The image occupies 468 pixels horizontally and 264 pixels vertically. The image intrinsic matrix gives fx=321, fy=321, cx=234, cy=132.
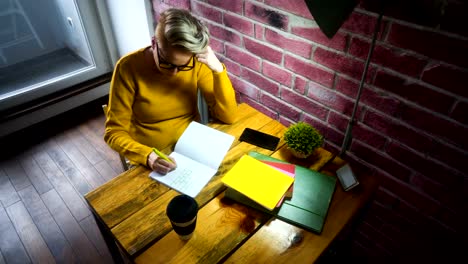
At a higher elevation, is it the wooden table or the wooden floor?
the wooden table

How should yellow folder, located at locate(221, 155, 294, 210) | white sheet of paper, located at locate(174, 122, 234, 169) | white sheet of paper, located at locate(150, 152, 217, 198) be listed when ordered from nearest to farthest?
yellow folder, located at locate(221, 155, 294, 210) < white sheet of paper, located at locate(150, 152, 217, 198) < white sheet of paper, located at locate(174, 122, 234, 169)

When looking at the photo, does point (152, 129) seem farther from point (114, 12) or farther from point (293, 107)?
point (114, 12)

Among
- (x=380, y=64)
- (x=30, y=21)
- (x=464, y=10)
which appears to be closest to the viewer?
(x=464, y=10)

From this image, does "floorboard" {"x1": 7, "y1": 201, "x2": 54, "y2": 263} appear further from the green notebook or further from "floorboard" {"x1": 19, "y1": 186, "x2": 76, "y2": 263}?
the green notebook

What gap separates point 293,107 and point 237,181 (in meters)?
0.55

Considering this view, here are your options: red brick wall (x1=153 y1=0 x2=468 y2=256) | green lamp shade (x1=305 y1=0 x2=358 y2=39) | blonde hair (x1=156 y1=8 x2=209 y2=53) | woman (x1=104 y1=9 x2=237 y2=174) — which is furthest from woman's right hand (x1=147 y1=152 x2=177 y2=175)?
green lamp shade (x1=305 y1=0 x2=358 y2=39)

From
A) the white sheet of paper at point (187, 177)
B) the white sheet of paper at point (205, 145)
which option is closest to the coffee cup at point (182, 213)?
the white sheet of paper at point (187, 177)

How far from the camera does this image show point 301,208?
1.14 meters

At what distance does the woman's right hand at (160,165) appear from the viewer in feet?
4.13

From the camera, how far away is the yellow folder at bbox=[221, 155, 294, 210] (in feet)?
3.66

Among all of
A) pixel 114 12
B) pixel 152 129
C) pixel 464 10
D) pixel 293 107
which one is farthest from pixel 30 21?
pixel 464 10

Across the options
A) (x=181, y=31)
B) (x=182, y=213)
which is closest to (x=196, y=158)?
(x=182, y=213)

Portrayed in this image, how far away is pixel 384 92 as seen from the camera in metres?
1.17

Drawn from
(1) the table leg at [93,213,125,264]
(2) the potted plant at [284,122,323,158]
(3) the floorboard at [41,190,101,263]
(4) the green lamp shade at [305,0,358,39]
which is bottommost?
(3) the floorboard at [41,190,101,263]
